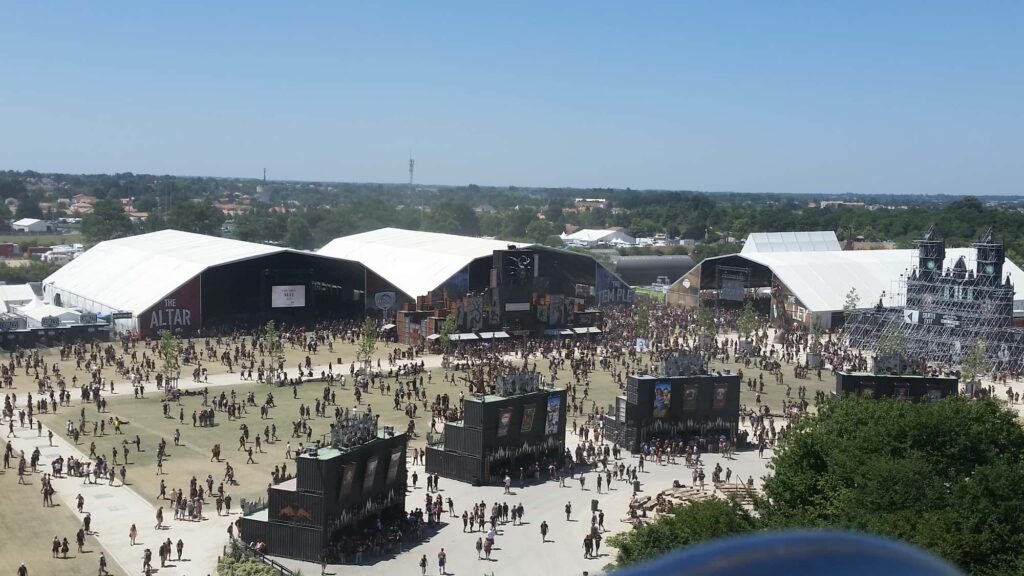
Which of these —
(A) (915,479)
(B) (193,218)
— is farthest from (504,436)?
(B) (193,218)

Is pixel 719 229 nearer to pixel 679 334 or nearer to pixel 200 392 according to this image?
pixel 679 334

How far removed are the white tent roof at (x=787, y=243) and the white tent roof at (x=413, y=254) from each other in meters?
30.1

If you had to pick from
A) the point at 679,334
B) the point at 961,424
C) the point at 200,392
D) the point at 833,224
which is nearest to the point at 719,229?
the point at 833,224

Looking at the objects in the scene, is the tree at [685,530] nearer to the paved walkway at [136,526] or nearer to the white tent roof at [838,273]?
the paved walkway at [136,526]

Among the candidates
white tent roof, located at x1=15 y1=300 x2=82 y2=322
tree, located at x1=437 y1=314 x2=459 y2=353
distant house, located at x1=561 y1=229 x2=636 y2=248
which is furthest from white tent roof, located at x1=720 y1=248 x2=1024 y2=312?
distant house, located at x1=561 y1=229 x2=636 y2=248

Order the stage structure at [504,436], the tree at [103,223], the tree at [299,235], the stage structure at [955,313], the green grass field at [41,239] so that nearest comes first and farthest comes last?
the stage structure at [504,436]
the stage structure at [955,313]
the tree at [103,223]
the tree at [299,235]
the green grass field at [41,239]

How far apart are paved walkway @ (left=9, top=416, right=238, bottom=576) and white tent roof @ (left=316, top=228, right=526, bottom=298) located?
131ft

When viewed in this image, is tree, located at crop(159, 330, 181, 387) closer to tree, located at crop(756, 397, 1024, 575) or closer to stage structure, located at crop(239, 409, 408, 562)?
stage structure, located at crop(239, 409, 408, 562)

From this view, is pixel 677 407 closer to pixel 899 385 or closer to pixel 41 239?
pixel 899 385

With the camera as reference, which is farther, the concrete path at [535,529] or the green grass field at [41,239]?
the green grass field at [41,239]

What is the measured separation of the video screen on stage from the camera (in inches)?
2928

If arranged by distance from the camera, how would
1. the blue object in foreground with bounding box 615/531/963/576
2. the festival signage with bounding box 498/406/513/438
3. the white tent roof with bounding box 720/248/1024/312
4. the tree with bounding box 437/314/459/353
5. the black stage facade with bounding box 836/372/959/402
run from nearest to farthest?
the blue object in foreground with bounding box 615/531/963/576, the festival signage with bounding box 498/406/513/438, the black stage facade with bounding box 836/372/959/402, the tree with bounding box 437/314/459/353, the white tent roof with bounding box 720/248/1024/312

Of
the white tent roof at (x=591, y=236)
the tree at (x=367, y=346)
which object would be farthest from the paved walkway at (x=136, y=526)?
the white tent roof at (x=591, y=236)

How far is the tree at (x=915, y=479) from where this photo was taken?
2414 centimetres
